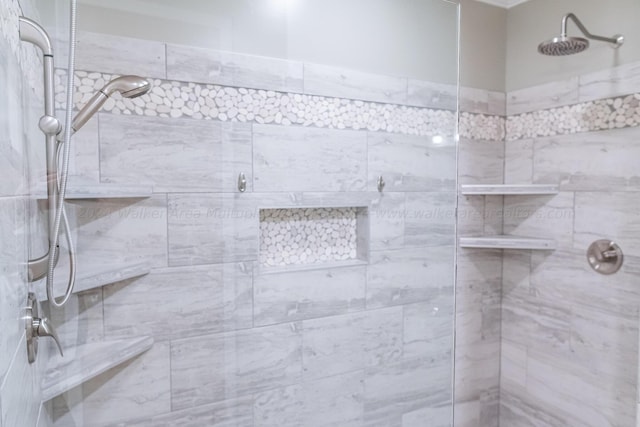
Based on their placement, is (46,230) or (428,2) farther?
(428,2)

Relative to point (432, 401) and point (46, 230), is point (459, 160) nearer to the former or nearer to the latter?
point (432, 401)

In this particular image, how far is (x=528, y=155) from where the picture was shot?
2.06 meters

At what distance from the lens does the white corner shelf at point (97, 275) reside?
3.83 ft

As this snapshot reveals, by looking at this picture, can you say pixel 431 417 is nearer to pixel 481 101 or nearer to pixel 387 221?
pixel 387 221

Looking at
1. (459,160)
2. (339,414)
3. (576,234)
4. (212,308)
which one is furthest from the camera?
(459,160)

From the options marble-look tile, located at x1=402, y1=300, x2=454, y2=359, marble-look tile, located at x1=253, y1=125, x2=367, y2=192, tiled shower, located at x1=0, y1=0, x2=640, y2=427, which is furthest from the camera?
marble-look tile, located at x1=402, y1=300, x2=454, y2=359

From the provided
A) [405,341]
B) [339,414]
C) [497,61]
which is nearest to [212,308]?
[339,414]

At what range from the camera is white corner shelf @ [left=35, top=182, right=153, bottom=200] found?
1.22 m

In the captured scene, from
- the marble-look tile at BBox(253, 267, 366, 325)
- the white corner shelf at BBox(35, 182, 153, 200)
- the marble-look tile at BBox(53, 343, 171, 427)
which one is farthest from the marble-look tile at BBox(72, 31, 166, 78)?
the marble-look tile at BBox(53, 343, 171, 427)

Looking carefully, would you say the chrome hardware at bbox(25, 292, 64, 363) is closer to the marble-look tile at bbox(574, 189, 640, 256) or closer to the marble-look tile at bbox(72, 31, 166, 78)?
the marble-look tile at bbox(72, 31, 166, 78)

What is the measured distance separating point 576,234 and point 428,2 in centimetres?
118

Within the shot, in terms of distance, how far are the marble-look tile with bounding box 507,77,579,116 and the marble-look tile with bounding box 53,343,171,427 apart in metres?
1.90

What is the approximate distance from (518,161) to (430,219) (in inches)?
24.4

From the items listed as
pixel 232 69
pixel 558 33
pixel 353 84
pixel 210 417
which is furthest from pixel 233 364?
pixel 558 33
